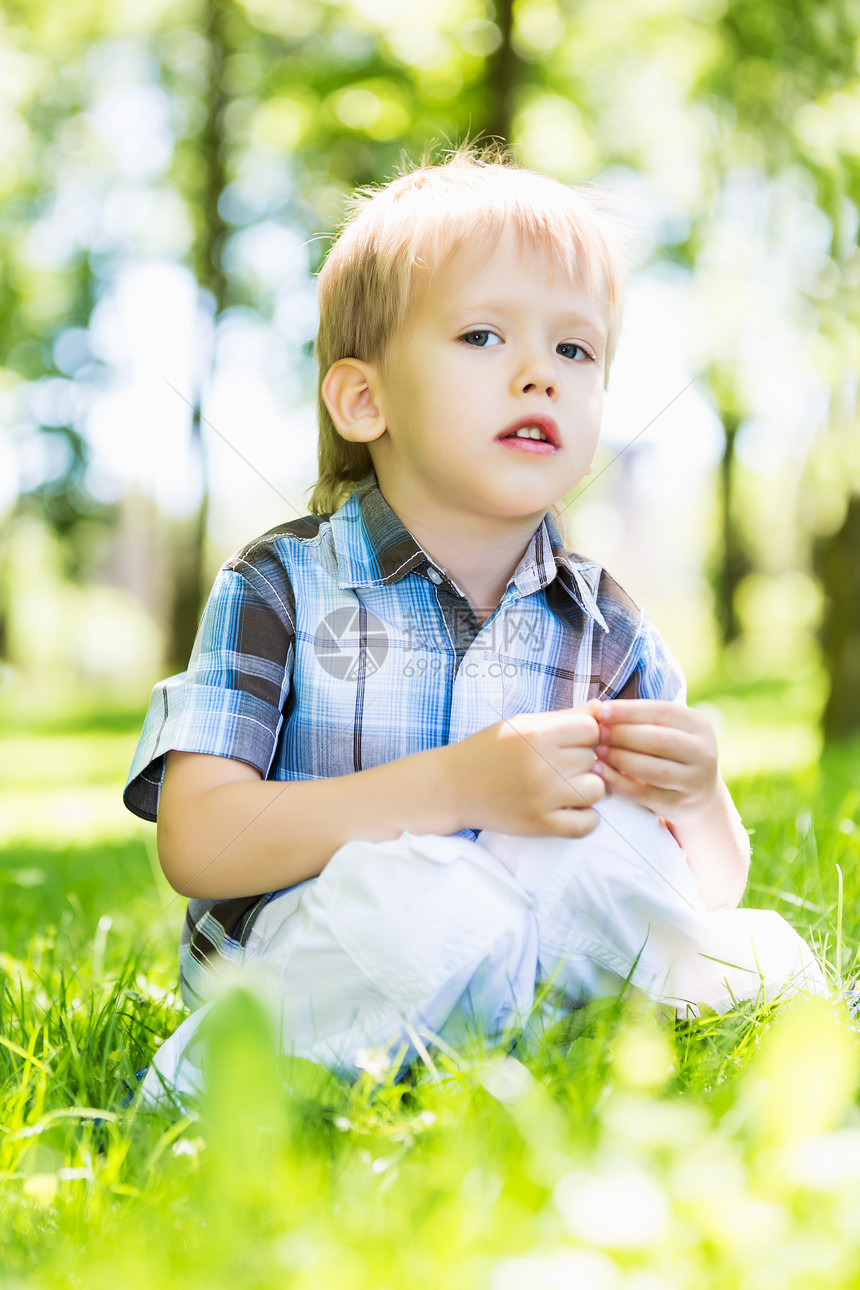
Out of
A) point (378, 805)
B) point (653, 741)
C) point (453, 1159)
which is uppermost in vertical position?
point (653, 741)

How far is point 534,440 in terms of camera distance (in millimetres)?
1534

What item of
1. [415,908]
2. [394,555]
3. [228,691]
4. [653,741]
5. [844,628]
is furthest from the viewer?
[844,628]

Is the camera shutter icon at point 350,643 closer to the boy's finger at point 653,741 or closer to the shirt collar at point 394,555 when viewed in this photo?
the shirt collar at point 394,555

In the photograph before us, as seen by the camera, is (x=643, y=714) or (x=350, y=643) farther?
(x=350, y=643)

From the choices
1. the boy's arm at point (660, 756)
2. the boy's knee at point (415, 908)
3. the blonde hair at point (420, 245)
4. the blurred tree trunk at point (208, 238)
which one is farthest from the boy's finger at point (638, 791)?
the blurred tree trunk at point (208, 238)

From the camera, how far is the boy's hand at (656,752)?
131 cm

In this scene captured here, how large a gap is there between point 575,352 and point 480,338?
0.16 meters

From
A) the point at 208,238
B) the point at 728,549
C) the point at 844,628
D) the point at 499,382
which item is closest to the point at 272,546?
the point at 499,382

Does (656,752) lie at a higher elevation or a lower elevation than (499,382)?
lower

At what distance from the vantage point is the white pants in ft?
3.96

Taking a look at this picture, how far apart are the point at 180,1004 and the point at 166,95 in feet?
35.6

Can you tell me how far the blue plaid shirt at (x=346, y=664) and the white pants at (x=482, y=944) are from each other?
0.23m

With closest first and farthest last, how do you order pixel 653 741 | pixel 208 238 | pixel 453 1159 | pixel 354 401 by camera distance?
pixel 453 1159
pixel 653 741
pixel 354 401
pixel 208 238

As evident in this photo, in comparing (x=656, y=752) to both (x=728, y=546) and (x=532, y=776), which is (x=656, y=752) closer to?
(x=532, y=776)
